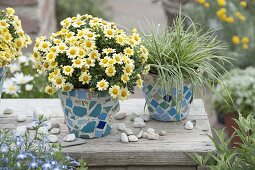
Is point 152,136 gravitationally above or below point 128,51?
below

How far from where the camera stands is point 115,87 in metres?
2.60

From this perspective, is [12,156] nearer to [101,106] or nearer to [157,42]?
[101,106]

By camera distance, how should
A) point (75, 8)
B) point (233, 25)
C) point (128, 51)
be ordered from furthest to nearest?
point (75, 8) < point (233, 25) < point (128, 51)

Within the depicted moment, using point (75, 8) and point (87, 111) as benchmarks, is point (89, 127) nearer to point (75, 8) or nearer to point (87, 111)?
point (87, 111)

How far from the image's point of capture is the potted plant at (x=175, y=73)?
283cm

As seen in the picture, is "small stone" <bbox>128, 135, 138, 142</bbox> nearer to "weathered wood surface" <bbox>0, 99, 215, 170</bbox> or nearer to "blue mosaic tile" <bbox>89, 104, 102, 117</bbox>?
"weathered wood surface" <bbox>0, 99, 215, 170</bbox>

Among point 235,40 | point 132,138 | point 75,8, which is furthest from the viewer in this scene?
point 75,8

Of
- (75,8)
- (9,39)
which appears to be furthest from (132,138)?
(75,8)

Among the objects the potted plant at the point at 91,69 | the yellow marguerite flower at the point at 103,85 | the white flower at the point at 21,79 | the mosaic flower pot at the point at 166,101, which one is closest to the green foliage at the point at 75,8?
the white flower at the point at 21,79

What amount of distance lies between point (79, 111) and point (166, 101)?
421 mm

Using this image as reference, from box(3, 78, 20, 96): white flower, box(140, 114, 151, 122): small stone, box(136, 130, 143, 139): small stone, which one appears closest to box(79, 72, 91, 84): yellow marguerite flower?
box(136, 130, 143, 139): small stone

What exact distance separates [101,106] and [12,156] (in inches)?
18.0

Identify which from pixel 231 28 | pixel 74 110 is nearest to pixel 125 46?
pixel 74 110

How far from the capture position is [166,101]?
291cm
